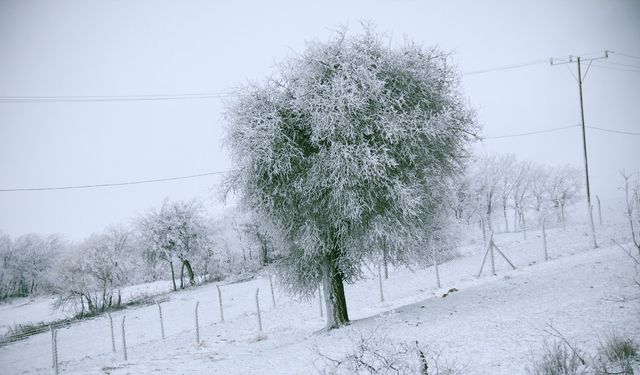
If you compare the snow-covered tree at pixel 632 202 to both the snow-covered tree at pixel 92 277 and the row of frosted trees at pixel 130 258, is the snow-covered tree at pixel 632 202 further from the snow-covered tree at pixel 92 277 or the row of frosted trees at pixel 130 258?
the snow-covered tree at pixel 92 277

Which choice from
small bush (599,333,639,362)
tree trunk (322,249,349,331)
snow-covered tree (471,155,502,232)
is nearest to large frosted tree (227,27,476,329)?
tree trunk (322,249,349,331)

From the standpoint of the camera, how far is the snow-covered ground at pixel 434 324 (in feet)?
28.8

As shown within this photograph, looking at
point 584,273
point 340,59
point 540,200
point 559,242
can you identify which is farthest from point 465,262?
→ point 540,200

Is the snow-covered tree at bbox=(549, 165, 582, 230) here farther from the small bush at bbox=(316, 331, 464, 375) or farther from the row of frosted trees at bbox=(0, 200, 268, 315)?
the small bush at bbox=(316, 331, 464, 375)

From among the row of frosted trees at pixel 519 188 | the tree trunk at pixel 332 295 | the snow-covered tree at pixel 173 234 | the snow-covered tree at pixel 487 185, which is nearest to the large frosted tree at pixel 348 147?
the tree trunk at pixel 332 295

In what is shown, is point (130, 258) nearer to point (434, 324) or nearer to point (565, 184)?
point (434, 324)

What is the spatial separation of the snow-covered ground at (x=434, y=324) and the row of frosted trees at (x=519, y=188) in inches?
1307

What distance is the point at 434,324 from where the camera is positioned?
12.1 meters

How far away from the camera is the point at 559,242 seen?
85.5ft

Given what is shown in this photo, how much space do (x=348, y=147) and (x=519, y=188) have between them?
69383 mm

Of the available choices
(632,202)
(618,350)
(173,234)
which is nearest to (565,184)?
(173,234)

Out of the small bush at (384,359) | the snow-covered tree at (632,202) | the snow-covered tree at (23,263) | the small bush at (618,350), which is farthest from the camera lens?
the snow-covered tree at (23,263)

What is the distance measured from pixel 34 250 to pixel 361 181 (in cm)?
9421

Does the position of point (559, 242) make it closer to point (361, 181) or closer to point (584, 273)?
point (584, 273)
